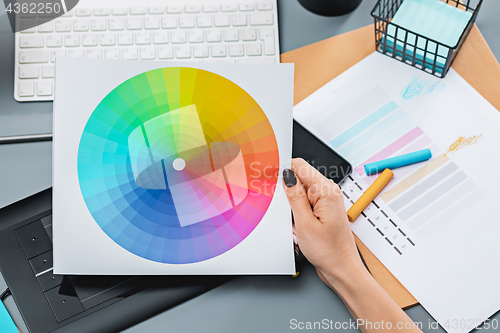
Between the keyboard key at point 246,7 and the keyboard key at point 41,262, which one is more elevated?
the keyboard key at point 246,7

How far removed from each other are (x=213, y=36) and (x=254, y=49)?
0.09 metres

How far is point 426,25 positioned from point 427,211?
14.8 inches

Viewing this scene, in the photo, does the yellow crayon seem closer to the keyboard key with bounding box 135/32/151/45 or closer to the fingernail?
the fingernail

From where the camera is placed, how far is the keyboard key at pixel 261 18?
2.53 feet

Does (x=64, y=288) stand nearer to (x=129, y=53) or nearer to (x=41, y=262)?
(x=41, y=262)

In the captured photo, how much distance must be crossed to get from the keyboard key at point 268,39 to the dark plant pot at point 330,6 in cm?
11

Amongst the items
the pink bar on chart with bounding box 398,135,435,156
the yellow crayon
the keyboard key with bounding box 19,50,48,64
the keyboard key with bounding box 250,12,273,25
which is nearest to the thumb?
the yellow crayon

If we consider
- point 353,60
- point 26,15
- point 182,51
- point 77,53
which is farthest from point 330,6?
point 26,15

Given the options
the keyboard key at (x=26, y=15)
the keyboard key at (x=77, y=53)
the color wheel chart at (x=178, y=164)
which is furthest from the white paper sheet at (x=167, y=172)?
the keyboard key at (x=26, y=15)

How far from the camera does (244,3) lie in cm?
78

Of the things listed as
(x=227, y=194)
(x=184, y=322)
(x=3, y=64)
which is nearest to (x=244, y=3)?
(x=227, y=194)

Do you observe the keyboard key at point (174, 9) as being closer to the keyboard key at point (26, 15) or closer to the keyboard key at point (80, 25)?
the keyboard key at point (80, 25)

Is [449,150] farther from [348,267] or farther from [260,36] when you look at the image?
[260,36]

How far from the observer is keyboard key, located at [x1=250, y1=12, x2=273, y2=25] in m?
0.77
